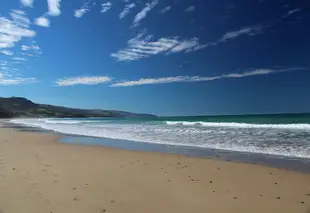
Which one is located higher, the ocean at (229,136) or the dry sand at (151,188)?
the ocean at (229,136)

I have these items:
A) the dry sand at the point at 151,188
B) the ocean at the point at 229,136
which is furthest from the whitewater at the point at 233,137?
the dry sand at the point at 151,188

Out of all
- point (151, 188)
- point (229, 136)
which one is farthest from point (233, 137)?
point (151, 188)

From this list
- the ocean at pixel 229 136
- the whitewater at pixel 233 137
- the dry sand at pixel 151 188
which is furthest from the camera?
the ocean at pixel 229 136

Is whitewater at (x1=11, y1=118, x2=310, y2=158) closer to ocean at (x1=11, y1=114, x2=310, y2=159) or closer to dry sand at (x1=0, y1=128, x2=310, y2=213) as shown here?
ocean at (x1=11, y1=114, x2=310, y2=159)

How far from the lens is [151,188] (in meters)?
5.62

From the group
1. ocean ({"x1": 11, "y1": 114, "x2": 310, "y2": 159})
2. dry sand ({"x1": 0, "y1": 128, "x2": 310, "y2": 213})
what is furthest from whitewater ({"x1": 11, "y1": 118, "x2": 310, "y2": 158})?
dry sand ({"x1": 0, "y1": 128, "x2": 310, "y2": 213})

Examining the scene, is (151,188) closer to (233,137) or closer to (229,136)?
(233,137)

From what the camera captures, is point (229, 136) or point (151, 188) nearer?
point (151, 188)

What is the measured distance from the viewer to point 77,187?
18.6ft

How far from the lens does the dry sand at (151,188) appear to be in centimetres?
452

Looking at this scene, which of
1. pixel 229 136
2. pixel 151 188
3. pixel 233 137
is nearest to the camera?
pixel 151 188

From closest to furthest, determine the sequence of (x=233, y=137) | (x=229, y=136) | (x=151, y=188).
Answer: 1. (x=151, y=188)
2. (x=233, y=137)
3. (x=229, y=136)

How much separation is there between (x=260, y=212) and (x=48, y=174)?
16.5 ft

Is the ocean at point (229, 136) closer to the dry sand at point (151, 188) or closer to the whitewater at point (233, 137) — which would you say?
the whitewater at point (233, 137)
